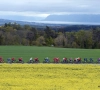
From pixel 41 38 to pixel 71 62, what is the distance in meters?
54.7

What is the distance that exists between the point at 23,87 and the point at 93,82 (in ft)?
15.5

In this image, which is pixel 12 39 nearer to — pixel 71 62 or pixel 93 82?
pixel 71 62

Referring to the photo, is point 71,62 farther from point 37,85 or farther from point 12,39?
point 12,39

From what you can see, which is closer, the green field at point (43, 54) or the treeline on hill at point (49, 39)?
the green field at point (43, 54)

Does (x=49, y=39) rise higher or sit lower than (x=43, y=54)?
lower

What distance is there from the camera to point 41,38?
90312mm

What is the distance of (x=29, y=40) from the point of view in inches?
3612

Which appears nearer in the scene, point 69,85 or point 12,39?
point 69,85

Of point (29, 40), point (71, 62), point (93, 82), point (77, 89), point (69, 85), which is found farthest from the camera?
point (29, 40)

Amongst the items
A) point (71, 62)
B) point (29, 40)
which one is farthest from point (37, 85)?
point (29, 40)

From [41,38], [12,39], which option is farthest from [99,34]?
[12,39]

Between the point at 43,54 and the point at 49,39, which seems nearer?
the point at 43,54

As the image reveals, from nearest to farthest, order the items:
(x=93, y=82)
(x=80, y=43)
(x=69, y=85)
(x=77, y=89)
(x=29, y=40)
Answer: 1. (x=77, y=89)
2. (x=69, y=85)
3. (x=93, y=82)
4. (x=80, y=43)
5. (x=29, y=40)

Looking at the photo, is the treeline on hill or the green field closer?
the green field
